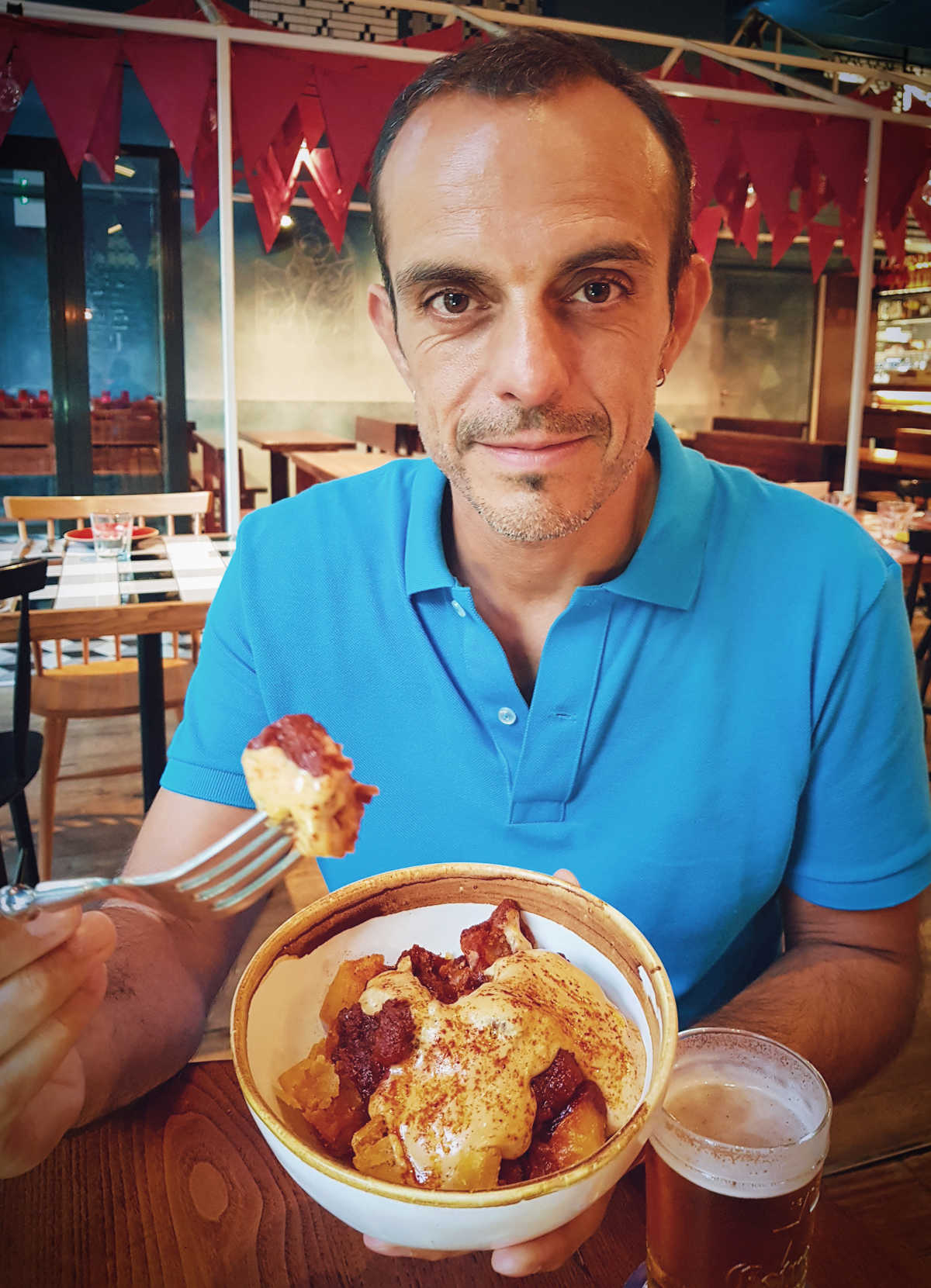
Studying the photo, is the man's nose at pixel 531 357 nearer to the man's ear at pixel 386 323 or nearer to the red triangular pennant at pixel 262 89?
the man's ear at pixel 386 323

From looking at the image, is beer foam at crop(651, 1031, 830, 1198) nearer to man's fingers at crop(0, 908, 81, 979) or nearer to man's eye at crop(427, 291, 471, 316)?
man's fingers at crop(0, 908, 81, 979)

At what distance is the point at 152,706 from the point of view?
9.21 feet

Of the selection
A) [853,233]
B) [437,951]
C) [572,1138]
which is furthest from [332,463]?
[572,1138]

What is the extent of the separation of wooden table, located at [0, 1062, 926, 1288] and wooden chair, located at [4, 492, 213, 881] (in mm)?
1961

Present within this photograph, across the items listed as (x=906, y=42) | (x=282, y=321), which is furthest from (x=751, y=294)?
(x=282, y=321)

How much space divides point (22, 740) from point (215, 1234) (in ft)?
6.69

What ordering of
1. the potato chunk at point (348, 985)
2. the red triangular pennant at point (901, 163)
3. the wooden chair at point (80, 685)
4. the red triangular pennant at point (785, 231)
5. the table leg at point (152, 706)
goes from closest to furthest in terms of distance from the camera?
the potato chunk at point (348, 985) → the table leg at point (152, 706) → the wooden chair at point (80, 685) → the red triangular pennant at point (901, 163) → the red triangular pennant at point (785, 231)

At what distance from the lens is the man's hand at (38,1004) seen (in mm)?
652

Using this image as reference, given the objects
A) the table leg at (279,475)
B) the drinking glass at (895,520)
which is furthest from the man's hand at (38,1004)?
the table leg at (279,475)

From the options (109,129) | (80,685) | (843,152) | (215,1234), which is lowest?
(80,685)

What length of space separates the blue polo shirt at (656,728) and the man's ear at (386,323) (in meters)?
0.24

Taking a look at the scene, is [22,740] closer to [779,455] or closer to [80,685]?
[80,685]

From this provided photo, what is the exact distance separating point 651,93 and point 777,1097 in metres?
1.13

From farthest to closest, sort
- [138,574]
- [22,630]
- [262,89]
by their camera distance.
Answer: [262,89] → [138,574] → [22,630]
